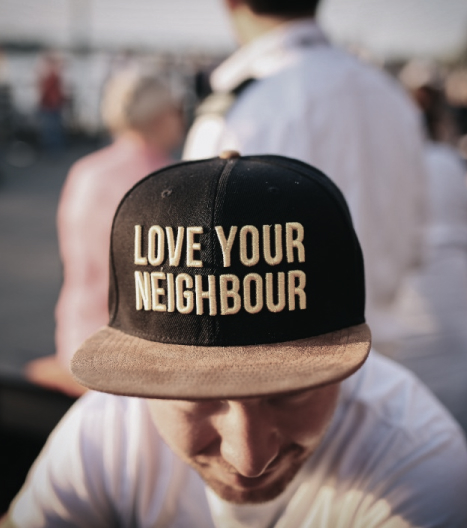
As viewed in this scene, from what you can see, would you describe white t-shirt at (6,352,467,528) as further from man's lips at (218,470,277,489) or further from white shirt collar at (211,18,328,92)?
white shirt collar at (211,18,328,92)

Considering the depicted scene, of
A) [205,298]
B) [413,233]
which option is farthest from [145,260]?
[413,233]

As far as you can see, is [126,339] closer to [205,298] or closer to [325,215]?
[205,298]

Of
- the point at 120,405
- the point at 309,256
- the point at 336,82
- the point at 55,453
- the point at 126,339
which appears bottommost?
the point at 55,453

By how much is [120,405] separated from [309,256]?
0.72 metres

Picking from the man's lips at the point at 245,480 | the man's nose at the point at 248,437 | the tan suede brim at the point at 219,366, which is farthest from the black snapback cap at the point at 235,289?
the man's lips at the point at 245,480

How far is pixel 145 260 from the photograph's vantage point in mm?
1113

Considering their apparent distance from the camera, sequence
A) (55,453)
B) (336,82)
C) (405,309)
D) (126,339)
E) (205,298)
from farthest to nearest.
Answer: (405,309) < (336,82) < (55,453) < (126,339) < (205,298)

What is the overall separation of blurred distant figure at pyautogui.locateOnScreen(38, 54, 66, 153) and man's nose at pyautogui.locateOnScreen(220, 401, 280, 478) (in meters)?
13.2

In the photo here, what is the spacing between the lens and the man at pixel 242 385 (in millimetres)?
1049

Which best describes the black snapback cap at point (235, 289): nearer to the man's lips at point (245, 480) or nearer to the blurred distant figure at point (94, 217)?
the man's lips at point (245, 480)

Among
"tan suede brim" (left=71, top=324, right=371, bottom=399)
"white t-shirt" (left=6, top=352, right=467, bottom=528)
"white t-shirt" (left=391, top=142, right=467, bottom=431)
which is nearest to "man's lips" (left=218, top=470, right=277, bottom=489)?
"white t-shirt" (left=6, top=352, right=467, bottom=528)

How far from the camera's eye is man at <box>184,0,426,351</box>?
1.87 m

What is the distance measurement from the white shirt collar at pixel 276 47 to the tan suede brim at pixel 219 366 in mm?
1161

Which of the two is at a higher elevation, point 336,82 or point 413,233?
point 336,82
